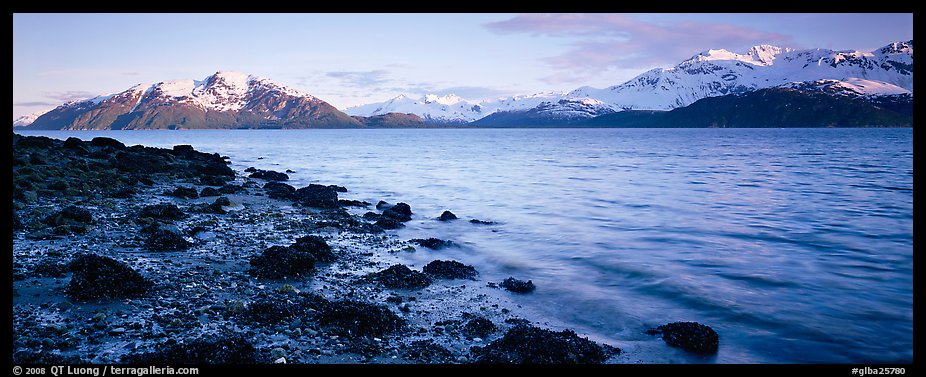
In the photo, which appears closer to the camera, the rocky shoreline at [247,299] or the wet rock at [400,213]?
the rocky shoreline at [247,299]

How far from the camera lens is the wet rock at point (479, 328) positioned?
8.57 m

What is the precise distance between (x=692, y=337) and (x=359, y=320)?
577 cm

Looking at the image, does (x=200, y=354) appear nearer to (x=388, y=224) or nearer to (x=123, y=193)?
(x=388, y=224)

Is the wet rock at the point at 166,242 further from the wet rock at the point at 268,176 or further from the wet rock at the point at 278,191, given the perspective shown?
the wet rock at the point at 268,176

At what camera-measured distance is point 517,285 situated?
468 inches

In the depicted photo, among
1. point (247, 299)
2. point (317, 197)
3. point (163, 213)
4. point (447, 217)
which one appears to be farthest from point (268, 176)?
point (247, 299)

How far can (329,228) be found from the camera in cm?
1753

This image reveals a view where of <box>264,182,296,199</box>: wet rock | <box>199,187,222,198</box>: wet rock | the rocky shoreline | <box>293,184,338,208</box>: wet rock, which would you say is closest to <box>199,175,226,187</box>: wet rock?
<box>264,182,296,199</box>: wet rock

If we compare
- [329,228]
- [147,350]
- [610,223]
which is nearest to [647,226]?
[610,223]

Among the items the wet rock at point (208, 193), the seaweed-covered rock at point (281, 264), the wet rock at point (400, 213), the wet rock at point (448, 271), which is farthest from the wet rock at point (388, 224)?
the wet rock at point (208, 193)

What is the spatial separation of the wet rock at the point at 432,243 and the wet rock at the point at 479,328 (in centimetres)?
705

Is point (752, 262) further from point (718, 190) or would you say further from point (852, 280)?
point (718, 190)
